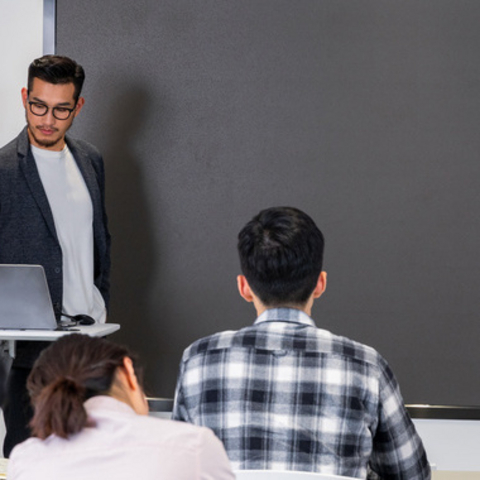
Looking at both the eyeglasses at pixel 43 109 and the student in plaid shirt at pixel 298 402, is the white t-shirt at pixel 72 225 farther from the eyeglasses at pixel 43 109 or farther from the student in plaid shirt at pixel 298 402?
the student in plaid shirt at pixel 298 402

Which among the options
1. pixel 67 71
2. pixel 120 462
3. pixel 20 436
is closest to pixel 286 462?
pixel 120 462

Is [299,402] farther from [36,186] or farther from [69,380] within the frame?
[36,186]

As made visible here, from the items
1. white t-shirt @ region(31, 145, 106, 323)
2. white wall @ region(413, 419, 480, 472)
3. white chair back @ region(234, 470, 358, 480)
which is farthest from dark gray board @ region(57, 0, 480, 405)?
white chair back @ region(234, 470, 358, 480)

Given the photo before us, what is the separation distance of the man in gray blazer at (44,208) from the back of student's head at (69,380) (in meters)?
1.67

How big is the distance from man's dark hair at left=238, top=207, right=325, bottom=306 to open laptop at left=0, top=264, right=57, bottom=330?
886 mm

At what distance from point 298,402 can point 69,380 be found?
57cm

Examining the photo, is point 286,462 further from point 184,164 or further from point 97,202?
point 184,164

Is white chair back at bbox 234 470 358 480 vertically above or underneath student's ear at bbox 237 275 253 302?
underneath

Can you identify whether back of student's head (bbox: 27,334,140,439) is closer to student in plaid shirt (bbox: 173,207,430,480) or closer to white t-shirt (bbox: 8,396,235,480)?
white t-shirt (bbox: 8,396,235,480)

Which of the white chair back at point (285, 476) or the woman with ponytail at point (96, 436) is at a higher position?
the woman with ponytail at point (96, 436)

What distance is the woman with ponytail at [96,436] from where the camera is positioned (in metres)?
1.27

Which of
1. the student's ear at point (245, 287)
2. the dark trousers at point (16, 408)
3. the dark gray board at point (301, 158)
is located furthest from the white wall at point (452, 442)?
the student's ear at point (245, 287)

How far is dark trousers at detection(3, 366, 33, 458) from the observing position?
3.08 metres

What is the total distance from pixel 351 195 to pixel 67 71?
120cm
